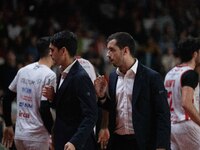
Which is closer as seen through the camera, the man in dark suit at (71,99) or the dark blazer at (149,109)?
the man in dark suit at (71,99)

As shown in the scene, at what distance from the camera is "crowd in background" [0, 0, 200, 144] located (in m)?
13.5

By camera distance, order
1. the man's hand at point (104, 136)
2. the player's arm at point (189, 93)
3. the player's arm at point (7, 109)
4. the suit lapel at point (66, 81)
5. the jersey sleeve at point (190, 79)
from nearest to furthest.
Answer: the suit lapel at point (66, 81)
the man's hand at point (104, 136)
the player's arm at point (189, 93)
the jersey sleeve at point (190, 79)
the player's arm at point (7, 109)

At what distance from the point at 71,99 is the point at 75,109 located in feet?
0.32

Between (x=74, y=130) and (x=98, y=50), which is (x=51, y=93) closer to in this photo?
(x=74, y=130)

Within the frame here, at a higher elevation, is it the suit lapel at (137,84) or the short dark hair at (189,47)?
the short dark hair at (189,47)

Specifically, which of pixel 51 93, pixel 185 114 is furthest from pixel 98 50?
pixel 51 93

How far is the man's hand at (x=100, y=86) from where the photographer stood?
5805 millimetres

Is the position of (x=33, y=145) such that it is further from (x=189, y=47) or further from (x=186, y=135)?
(x=189, y=47)

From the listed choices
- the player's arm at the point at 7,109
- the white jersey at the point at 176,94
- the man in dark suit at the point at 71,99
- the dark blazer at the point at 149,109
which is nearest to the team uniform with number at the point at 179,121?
the white jersey at the point at 176,94

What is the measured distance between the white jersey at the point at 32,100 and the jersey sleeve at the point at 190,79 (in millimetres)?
1416

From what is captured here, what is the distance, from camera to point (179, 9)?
56.1 feet

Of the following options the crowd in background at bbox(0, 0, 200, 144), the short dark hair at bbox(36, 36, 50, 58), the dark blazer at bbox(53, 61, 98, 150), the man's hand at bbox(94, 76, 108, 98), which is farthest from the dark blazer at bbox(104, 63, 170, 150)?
the crowd in background at bbox(0, 0, 200, 144)

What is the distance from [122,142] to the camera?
5820 mm

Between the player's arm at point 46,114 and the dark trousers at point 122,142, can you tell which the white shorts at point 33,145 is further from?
the dark trousers at point 122,142
